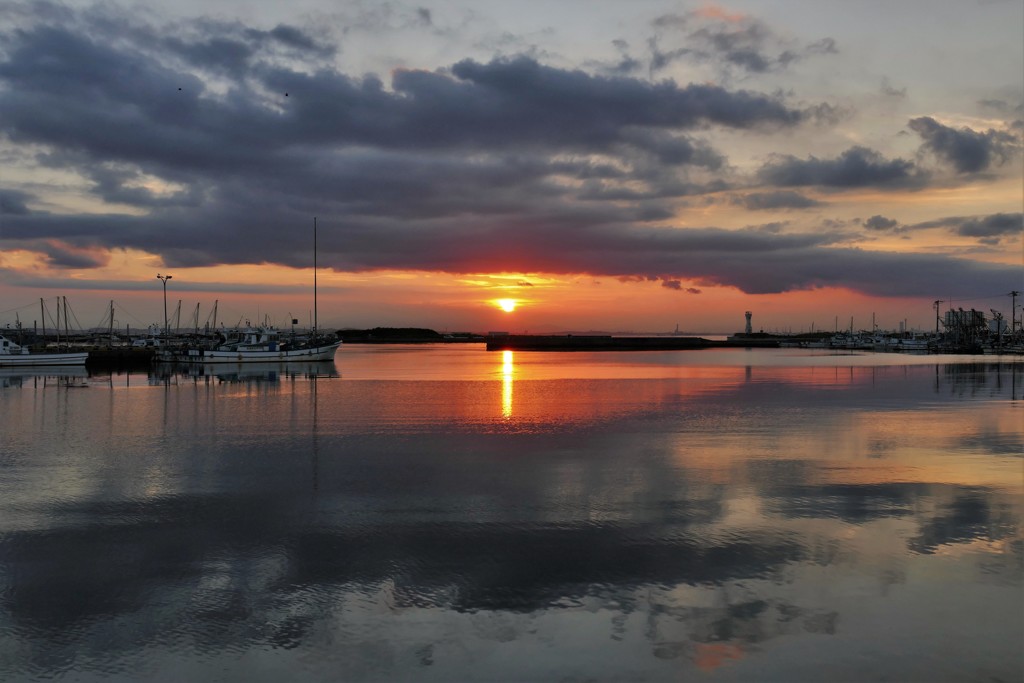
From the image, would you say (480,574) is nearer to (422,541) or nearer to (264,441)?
(422,541)

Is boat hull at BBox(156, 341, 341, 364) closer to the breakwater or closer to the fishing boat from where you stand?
the fishing boat

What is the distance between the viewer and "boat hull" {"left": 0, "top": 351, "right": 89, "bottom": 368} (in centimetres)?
7919

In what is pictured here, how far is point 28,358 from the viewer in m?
79.8

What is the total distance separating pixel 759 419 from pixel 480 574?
2281 centimetres

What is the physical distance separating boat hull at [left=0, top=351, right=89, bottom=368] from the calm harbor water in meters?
60.3

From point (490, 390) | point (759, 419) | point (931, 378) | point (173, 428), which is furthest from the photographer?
point (931, 378)

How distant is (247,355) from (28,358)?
69.8 feet

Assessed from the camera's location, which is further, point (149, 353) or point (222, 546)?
point (149, 353)

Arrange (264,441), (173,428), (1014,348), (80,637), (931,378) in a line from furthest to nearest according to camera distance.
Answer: (1014,348), (931,378), (173,428), (264,441), (80,637)

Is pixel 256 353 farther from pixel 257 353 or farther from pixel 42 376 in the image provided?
pixel 42 376

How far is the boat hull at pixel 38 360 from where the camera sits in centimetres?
7919

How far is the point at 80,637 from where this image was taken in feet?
31.5

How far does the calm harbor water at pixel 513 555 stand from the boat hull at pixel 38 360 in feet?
198

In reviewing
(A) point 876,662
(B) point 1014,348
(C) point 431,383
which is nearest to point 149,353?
(C) point 431,383
